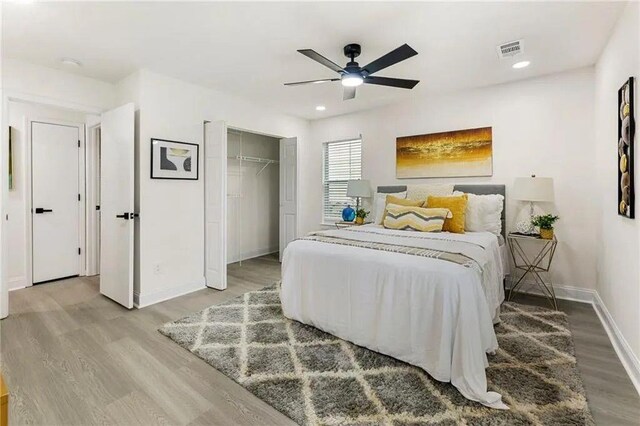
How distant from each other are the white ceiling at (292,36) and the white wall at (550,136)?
0.89 feet

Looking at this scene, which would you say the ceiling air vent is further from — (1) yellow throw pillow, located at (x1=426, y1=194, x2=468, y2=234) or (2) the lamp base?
(2) the lamp base

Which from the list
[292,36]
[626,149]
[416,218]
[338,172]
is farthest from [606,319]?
[338,172]

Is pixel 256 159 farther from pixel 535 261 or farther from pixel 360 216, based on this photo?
pixel 535 261

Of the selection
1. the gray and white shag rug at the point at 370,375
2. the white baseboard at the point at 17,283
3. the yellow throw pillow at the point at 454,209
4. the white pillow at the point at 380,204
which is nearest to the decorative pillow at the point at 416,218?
the yellow throw pillow at the point at 454,209

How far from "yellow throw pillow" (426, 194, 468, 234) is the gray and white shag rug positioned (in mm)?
1046

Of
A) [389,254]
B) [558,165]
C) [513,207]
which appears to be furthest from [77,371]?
[558,165]

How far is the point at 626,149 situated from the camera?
220 cm

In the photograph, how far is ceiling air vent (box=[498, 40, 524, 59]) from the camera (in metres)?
2.79

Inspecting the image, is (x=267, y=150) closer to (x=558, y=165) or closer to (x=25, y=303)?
(x=25, y=303)

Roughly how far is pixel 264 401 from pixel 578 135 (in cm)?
420

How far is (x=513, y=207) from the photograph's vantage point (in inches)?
151

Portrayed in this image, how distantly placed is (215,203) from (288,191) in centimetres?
178

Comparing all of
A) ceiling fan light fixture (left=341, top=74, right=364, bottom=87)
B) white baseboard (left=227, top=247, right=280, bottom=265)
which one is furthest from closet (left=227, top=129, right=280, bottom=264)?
ceiling fan light fixture (left=341, top=74, right=364, bottom=87)

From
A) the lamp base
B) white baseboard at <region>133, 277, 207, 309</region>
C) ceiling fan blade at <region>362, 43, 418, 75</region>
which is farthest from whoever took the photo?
the lamp base
